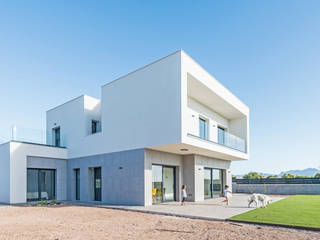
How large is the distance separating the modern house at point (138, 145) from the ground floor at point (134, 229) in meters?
4.01

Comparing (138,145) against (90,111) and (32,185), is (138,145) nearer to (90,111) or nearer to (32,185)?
(90,111)

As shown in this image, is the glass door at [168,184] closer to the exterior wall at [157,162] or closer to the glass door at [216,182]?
the exterior wall at [157,162]

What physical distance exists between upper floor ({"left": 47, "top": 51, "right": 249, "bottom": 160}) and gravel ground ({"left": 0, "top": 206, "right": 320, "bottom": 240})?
4.26 meters

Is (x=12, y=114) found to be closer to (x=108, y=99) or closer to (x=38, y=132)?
(x=38, y=132)

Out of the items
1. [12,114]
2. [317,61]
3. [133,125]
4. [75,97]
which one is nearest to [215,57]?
[317,61]

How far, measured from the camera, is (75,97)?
1870 centimetres

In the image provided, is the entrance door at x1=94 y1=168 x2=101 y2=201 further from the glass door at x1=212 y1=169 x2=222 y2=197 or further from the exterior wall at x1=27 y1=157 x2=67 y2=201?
the glass door at x1=212 y1=169 x2=222 y2=197

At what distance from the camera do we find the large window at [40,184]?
55.1 feet

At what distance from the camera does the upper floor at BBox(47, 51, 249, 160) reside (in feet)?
40.1

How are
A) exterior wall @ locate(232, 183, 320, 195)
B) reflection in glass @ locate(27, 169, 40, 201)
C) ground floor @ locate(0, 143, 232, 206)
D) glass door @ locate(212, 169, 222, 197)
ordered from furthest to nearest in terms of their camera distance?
exterior wall @ locate(232, 183, 320, 195)
glass door @ locate(212, 169, 222, 197)
reflection in glass @ locate(27, 169, 40, 201)
ground floor @ locate(0, 143, 232, 206)

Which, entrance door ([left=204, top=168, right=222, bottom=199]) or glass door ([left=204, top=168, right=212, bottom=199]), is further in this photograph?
entrance door ([left=204, top=168, right=222, bottom=199])

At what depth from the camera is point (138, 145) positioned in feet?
44.7

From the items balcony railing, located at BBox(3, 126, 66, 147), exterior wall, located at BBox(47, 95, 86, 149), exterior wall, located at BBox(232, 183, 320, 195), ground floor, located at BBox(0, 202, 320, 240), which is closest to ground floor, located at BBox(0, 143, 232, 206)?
balcony railing, located at BBox(3, 126, 66, 147)

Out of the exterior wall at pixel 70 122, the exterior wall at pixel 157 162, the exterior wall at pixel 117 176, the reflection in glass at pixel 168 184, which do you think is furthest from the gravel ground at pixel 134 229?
the exterior wall at pixel 70 122
